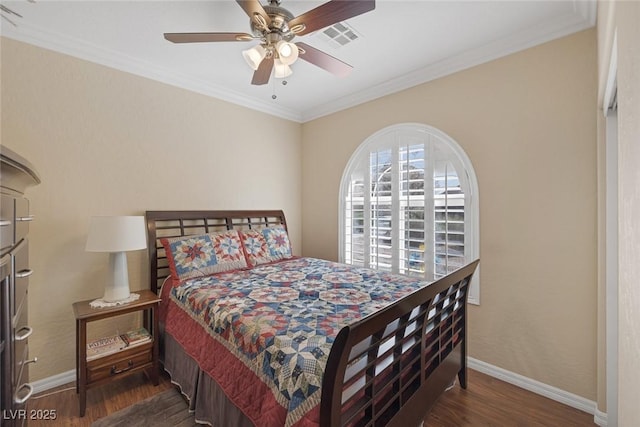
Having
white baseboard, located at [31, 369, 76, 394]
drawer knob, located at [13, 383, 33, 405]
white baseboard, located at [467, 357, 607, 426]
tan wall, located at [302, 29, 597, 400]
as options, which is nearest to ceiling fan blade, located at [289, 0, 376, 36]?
tan wall, located at [302, 29, 597, 400]

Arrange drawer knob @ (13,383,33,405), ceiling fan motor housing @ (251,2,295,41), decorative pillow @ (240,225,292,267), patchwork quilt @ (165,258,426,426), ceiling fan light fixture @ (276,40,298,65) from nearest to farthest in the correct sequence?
drawer knob @ (13,383,33,405) < patchwork quilt @ (165,258,426,426) < ceiling fan motor housing @ (251,2,295,41) < ceiling fan light fixture @ (276,40,298,65) < decorative pillow @ (240,225,292,267)

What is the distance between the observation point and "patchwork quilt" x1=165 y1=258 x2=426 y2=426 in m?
1.24

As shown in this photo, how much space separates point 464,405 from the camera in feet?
6.84

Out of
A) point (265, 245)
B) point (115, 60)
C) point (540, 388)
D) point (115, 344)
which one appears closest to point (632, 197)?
point (540, 388)

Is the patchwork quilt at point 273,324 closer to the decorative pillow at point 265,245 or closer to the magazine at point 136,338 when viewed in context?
the magazine at point 136,338

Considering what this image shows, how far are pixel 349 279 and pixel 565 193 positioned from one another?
1758 millimetres

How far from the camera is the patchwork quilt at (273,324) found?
1.24 m

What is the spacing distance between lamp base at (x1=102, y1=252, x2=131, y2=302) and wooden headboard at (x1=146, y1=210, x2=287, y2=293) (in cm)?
39

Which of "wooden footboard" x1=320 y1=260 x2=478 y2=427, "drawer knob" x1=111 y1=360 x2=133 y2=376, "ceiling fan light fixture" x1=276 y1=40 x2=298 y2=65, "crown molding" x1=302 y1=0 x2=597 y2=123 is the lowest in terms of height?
"drawer knob" x1=111 y1=360 x2=133 y2=376

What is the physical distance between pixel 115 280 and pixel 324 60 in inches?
92.4

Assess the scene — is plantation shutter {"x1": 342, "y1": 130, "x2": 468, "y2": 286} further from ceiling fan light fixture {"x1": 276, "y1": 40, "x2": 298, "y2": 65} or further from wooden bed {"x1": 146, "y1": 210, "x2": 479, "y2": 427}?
ceiling fan light fixture {"x1": 276, "y1": 40, "x2": 298, "y2": 65}

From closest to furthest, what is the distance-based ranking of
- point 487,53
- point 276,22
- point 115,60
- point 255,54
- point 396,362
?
point 396,362
point 276,22
point 255,54
point 487,53
point 115,60

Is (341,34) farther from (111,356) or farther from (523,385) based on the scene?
Answer: (523,385)

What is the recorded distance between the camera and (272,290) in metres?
2.18
